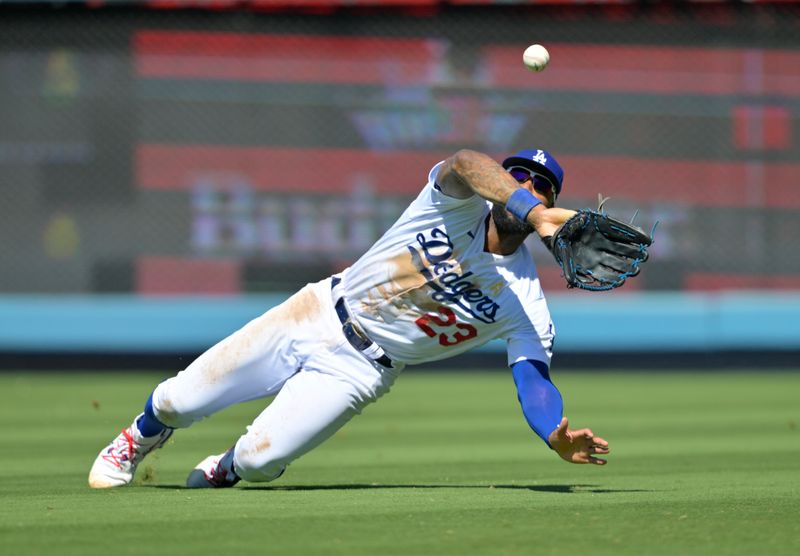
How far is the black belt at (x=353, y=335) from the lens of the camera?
6.25 metres

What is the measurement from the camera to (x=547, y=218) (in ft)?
16.9

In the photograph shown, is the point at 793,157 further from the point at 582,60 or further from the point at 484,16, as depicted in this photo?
the point at 484,16

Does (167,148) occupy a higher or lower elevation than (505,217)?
lower

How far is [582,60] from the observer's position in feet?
54.6

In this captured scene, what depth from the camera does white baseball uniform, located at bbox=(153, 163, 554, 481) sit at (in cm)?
609

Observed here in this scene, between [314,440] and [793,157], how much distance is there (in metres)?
11.9

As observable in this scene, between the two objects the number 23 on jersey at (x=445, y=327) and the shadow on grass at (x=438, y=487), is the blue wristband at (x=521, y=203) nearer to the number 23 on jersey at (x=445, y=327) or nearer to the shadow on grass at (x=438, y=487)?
the number 23 on jersey at (x=445, y=327)

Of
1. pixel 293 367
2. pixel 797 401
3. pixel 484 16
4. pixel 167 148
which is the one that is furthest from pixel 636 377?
pixel 293 367

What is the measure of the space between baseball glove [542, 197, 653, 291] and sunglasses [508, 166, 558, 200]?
841 mm

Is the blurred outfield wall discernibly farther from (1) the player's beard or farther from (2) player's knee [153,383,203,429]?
(1) the player's beard

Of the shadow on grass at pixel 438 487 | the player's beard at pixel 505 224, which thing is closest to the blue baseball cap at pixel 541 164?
the player's beard at pixel 505 224

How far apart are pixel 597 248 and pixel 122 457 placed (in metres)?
2.54

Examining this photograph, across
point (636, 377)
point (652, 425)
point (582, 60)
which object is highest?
point (582, 60)

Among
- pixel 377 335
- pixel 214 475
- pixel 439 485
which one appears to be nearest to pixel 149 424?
pixel 214 475
